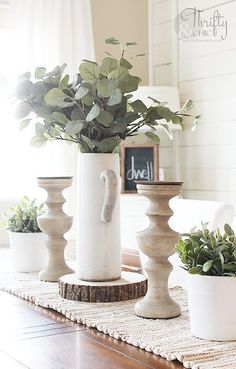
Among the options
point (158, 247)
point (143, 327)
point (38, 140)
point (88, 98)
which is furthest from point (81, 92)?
point (143, 327)

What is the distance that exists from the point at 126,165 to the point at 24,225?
84.1 inches

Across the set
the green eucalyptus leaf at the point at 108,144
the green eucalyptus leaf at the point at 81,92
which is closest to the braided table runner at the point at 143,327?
the green eucalyptus leaf at the point at 108,144

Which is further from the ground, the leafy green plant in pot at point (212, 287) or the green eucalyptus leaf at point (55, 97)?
the green eucalyptus leaf at point (55, 97)

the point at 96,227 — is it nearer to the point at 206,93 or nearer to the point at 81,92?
the point at 81,92

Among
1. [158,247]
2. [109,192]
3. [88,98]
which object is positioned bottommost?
[158,247]

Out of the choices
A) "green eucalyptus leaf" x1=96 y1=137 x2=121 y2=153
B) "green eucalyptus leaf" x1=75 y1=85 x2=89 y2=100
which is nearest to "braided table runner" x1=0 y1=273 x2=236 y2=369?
"green eucalyptus leaf" x1=96 y1=137 x2=121 y2=153

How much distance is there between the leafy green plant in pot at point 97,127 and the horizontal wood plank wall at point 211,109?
89.4 inches

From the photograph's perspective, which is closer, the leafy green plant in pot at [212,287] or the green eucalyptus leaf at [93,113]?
the leafy green plant in pot at [212,287]

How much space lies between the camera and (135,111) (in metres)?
1.35

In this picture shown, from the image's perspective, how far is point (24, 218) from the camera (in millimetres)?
1726

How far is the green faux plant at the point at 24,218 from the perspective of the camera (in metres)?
1.72

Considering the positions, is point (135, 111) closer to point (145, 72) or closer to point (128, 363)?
point (128, 363)

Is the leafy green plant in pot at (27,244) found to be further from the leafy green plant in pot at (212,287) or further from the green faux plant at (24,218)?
the leafy green plant in pot at (212,287)

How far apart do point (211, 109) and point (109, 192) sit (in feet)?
8.39
